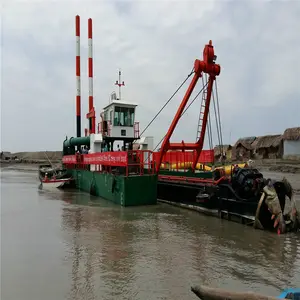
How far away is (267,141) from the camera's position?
37.3 metres

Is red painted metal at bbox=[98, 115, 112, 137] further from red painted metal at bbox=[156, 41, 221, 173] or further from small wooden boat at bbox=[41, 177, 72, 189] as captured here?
small wooden boat at bbox=[41, 177, 72, 189]

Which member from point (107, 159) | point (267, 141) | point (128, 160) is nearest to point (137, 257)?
point (128, 160)

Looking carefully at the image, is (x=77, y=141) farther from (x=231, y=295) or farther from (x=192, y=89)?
(x=231, y=295)

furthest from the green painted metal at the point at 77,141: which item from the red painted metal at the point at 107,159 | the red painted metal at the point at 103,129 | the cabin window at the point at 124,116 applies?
the cabin window at the point at 124,116

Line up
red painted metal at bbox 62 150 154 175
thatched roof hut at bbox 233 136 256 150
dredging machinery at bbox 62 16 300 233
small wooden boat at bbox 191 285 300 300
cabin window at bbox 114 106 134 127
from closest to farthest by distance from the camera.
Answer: small wooden boat at bbox 191 285 300 300
dredging machinery at bbox 62 16 300 233
red painted metal at bbox 62 150 154 175
cabin window at bbox 114 106 134 127
thatched roof hut at bbox 233 136 256 150

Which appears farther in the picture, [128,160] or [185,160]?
[185,160]

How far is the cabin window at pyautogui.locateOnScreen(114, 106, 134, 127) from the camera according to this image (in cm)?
1633

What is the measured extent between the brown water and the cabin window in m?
7.06

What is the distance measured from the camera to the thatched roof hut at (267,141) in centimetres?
3577

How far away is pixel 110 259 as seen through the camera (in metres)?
6.13

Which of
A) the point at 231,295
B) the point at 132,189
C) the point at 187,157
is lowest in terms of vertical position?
the point at 231,295

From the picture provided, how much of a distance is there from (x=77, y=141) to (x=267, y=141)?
23.6 meters

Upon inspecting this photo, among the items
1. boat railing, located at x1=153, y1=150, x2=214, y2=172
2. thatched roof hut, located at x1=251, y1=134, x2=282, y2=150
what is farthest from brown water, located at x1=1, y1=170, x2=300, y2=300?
thatched roof hut, located at x1=251, y1=134, x2=282, y2=150

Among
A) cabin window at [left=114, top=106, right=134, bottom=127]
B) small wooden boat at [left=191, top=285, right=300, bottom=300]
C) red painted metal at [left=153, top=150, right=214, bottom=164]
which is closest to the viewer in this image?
small wooden boat at [left=191, top=285, right=300, bottom=300]
